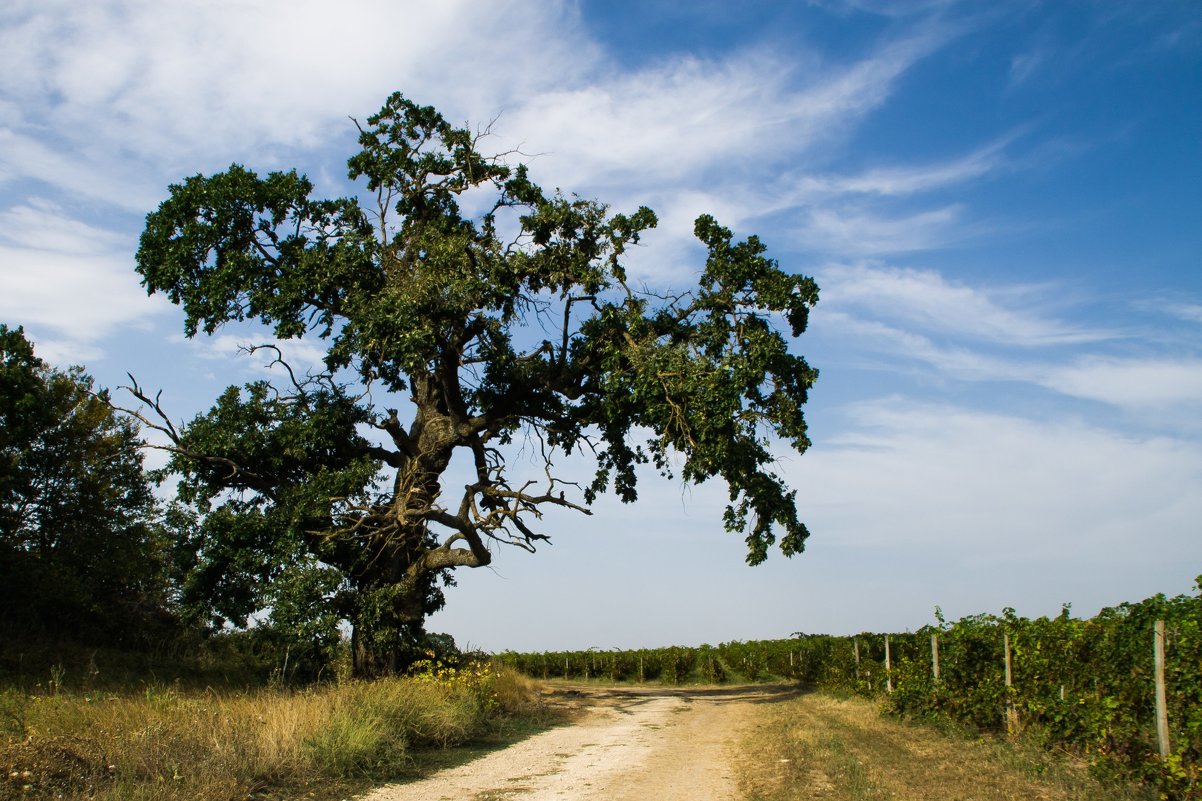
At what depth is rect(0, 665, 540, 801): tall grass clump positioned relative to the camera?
807 cm

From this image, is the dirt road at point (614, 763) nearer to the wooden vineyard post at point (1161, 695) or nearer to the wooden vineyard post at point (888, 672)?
the wooden vineyard post at point (888, 672)

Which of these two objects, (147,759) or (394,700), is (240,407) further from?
(147,759)

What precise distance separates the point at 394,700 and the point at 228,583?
9.57m

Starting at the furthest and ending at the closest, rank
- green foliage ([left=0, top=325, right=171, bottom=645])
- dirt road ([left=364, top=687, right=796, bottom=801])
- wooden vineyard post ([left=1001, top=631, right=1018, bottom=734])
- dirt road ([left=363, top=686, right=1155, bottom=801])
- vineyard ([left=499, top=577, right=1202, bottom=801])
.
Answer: green foliage ([left=0, top=325, right=171, bottom=645])
wooden vineyard post ([left=1001, top=631, right=1018, bottom=734])
dirt road ([left=364, top=687, right=796, bottom=801])
dirt road ([left=363, top=686, right=1155, bottom=801])
vineyard ([left=499, top=577, right=1202, bottom=801])

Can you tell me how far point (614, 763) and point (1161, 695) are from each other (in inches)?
270

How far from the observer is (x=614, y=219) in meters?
21.9

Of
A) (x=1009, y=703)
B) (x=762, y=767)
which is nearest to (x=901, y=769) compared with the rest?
(x=762, y=767)

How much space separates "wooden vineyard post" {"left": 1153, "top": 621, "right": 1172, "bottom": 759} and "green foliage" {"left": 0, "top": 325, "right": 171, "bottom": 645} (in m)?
21.5

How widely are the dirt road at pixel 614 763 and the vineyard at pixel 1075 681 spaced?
3460 millimetres

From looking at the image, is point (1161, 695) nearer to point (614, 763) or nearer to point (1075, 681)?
point (1075, 681)

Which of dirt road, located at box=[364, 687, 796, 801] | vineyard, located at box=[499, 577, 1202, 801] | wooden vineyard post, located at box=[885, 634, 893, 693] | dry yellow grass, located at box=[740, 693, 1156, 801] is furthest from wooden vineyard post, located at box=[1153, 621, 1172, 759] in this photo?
wooden vineyard post, located at box=[885, 634, 893, 693]

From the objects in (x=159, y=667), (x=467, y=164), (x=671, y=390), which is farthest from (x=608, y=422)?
(x=159, y=667)

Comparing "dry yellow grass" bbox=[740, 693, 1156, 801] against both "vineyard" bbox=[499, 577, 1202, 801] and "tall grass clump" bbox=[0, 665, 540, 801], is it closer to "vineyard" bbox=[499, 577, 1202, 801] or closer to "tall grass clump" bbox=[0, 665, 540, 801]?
"vineyard" bbox=[499, 577, 1202, 801]

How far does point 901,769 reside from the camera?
427 inches
